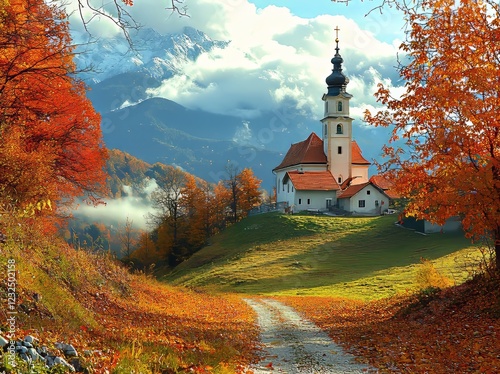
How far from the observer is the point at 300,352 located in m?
11.0

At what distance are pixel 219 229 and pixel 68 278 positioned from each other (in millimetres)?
72149

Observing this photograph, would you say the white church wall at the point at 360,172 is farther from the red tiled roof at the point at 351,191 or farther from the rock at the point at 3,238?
the rock at the point at 3,238

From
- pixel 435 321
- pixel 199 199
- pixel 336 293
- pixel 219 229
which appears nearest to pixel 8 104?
pixel 435 321

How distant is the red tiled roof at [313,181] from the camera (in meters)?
82.2

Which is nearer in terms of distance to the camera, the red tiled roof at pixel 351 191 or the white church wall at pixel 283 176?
the red tiled roof at pixel 351 191

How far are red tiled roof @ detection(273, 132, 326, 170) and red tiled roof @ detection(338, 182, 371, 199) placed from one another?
36.0ft

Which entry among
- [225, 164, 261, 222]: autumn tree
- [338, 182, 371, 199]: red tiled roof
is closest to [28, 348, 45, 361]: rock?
[338, 182, 371, 199]: red tiled roof

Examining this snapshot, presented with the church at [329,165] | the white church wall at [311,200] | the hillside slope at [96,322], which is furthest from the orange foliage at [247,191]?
the hillside slope at [96,322]

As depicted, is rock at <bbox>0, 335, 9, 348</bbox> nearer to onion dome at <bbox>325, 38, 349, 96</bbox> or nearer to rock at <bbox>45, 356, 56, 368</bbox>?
rock at <bbox>45, 356, 56, 368</bbox>

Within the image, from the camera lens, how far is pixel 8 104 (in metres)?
17.6

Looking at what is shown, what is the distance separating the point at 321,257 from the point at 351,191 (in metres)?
31.0

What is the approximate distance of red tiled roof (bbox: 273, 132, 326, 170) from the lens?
92713 millimetres

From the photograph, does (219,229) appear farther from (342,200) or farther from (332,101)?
(332,101)

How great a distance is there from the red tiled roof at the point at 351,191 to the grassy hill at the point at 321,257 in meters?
7.79
